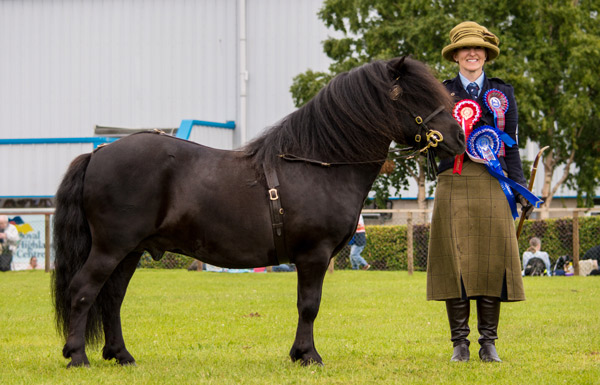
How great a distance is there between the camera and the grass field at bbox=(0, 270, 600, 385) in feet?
16.8

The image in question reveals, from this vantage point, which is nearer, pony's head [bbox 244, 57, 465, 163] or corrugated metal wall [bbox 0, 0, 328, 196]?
pony's head [bbox 244, 57, 465, 163]

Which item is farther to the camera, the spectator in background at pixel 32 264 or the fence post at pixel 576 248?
the spectator in background at pixel 32 264

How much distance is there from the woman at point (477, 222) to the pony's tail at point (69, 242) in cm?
271

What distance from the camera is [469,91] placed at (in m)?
5.71

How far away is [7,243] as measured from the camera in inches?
706

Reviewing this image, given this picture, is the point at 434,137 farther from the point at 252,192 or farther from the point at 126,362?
the point at 126,362

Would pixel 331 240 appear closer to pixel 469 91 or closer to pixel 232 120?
pixel 469 91

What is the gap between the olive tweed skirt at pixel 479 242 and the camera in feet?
18.5

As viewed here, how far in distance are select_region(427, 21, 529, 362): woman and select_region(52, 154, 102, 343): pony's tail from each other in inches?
107

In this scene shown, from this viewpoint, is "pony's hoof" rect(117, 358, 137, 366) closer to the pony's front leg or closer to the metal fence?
the pony's front leg

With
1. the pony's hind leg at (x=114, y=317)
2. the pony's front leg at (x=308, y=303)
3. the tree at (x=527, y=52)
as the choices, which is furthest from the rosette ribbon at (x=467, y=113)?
the tree at (x=527, y=52)

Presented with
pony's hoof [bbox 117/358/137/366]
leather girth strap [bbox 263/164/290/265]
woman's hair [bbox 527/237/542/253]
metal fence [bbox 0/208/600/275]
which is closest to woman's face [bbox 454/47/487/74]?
leather girth strap [bbox 263/164/290/265]

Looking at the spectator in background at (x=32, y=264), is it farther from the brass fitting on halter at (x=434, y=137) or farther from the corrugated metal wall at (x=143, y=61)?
the brass fitting on halter at (x=434, y=137)

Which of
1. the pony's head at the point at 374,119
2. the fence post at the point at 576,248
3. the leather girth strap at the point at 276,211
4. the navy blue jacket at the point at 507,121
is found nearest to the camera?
the leather girth strap at the point at 276,211
